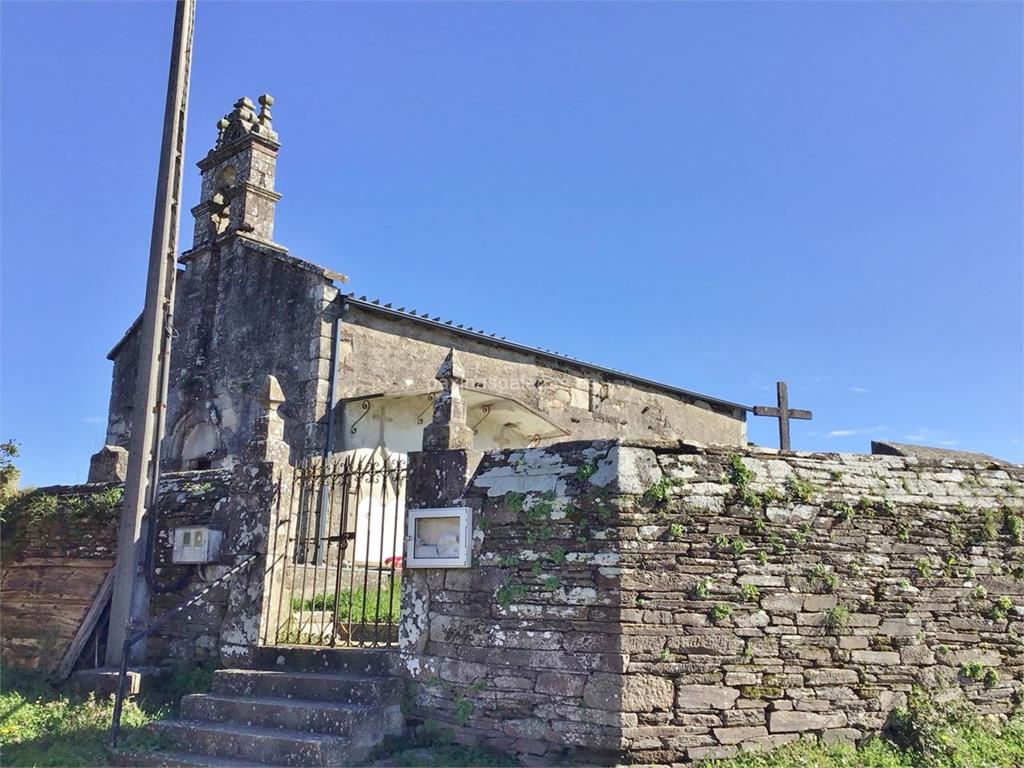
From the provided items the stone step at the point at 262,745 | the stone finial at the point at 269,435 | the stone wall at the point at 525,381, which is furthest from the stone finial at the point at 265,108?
the stone step at the point at 262,745

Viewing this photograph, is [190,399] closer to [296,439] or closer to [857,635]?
[296,439]

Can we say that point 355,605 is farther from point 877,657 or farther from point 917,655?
point 917,655

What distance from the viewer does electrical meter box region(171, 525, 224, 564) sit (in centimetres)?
856

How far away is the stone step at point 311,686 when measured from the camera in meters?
6.73

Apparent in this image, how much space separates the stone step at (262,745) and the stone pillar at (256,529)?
3.09 ft

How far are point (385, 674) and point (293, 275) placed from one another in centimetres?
711

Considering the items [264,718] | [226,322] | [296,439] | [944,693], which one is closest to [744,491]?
[944,693]

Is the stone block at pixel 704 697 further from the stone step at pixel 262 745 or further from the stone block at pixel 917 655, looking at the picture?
the stone step at pixel 262 745

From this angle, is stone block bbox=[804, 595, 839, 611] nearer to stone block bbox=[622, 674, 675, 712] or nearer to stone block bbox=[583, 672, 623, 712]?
stone block bbox=[622, 674, 675, 712]

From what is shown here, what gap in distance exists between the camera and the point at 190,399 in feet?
44.7

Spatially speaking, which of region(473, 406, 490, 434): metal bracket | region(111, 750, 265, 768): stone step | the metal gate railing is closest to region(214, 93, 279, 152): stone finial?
region(473, 406, 490, 434): metal bracket

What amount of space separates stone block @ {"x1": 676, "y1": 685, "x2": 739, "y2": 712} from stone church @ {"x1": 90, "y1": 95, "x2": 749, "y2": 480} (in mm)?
6369

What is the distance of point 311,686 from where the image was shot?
701cm

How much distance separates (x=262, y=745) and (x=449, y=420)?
2.82 meters
